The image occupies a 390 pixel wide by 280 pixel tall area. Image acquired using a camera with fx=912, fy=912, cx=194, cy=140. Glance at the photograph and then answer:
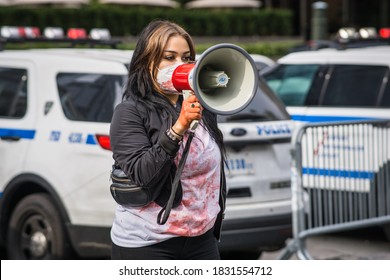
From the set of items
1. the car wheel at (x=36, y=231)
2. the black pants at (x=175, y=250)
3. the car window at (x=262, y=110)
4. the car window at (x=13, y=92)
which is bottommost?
the car wheel at (x=36, y=231)

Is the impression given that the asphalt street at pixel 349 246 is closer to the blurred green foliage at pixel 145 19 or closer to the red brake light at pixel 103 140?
the red brake light at pixel 103 140

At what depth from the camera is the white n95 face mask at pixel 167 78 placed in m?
3.19

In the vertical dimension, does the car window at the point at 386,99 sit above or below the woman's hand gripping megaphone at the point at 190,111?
below

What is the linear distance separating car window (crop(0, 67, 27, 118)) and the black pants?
3.37m

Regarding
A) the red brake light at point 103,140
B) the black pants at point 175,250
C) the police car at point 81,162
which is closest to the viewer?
the black pants at point 175,250

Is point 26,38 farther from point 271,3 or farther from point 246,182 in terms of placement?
point 271,3

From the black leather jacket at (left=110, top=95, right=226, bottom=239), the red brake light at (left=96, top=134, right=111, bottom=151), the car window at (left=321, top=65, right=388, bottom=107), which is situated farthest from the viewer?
the car window at (left=321, top=65, right=388, bottom=107)

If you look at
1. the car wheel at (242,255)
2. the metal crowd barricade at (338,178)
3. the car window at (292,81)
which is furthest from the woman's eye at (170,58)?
the car window at (292,81)

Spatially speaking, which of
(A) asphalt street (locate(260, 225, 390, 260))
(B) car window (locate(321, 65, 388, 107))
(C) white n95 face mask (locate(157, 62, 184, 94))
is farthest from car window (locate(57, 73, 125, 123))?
(B) car window (locate(321, 65, 388, 107))

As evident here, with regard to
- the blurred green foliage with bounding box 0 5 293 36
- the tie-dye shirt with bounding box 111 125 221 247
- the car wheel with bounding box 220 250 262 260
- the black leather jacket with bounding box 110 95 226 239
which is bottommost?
the blurred green foliage with bounding box 0 5 293 36

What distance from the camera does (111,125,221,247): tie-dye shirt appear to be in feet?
10.9

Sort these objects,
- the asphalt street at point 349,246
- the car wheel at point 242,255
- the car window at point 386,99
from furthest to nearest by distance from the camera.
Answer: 1. the car window at point 386,99
2. the asphalt street at point 349,246
3. the car wheel at point 242,255

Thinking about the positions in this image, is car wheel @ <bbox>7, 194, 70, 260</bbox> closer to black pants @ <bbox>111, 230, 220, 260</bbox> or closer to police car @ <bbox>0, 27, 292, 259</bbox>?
police car @ <bbox>0, 27, 292, 259</bbox>

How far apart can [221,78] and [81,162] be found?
3052mm
